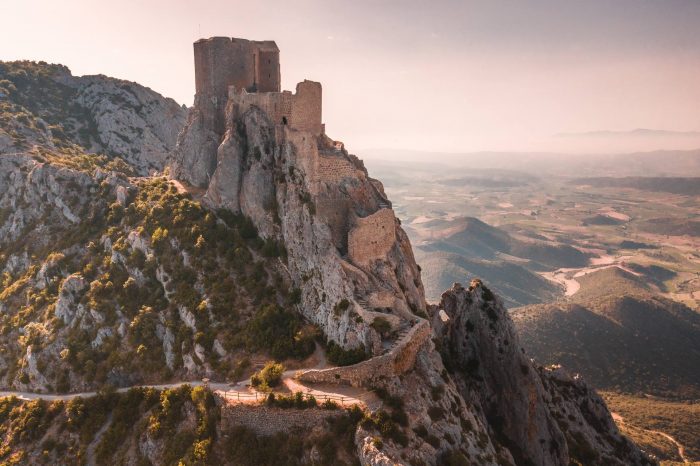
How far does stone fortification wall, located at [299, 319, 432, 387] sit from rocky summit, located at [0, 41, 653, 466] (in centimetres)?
21

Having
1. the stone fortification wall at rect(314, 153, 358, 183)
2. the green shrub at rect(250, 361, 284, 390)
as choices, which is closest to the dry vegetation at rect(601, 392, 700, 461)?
the stone fortification wall at rect(314, 153, 358, 183)

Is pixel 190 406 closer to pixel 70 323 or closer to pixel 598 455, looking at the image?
pixel 70 323

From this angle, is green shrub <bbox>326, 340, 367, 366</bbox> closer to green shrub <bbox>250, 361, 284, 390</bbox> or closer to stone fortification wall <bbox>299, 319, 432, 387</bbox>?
stone fortification wall <bbox>299, 319, 432, 387</bbox>

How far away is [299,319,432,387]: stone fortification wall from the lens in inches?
1725

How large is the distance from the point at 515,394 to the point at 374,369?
22233mm

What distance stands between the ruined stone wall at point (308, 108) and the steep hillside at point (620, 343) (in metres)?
130

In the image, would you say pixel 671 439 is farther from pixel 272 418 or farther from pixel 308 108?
pixel 308 108

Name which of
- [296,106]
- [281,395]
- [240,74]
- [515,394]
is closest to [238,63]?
[240,74]

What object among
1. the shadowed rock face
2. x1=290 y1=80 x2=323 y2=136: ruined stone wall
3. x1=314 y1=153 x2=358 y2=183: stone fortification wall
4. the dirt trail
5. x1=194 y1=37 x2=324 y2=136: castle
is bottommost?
the dirt trail

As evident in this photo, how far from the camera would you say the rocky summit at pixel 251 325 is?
42.9m

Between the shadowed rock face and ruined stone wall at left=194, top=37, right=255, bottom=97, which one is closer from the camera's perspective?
the shadowed rock face

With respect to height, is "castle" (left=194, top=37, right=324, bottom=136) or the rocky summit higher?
"castle" (left=194, top=37, right=324, bottom=136)

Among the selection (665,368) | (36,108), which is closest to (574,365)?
(665,368)

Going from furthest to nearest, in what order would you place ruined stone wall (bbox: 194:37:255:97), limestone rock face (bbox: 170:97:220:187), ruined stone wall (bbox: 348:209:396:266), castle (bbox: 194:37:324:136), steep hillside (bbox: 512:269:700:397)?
steep hillside (bbox: 512:269:700:397) < limestone rock face (bbox: 170:97:220:187) < ruined stone wall (bbox: 194:37:255:97) < castle (bbox: 194:37:324:136) < ruined stone wall (bbox: 348:209:396:266)
